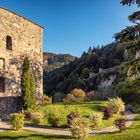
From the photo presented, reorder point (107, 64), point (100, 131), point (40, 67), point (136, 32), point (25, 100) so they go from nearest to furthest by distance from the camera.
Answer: point (136, 32), point (100, 131), point (25, 100), point (40, 67), point (107, 64)

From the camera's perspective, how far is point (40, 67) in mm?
44531

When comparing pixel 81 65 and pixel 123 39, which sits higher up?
pixel 81 65

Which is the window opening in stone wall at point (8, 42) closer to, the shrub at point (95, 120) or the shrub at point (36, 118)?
the shrub at point (36, 118)

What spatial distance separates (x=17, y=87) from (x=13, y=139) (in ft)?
56.9

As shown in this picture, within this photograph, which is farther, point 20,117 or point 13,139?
point 20,117

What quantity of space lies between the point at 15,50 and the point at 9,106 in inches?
307

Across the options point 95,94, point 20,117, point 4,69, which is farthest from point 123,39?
point 95,94

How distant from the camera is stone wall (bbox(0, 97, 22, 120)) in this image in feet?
113

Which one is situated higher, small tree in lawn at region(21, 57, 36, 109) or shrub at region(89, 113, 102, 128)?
small tree in lawn at region(21, 57, 36, 109)

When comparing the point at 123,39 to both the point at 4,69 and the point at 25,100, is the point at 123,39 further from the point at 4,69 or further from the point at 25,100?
the point at 4,69

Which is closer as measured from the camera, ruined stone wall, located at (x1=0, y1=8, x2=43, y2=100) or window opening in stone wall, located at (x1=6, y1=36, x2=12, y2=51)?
ruined stone wall, located at (x1=0, y1=8, x2=43, y2=100)

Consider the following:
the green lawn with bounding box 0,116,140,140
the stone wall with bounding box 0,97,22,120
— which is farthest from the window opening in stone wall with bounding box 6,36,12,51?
the green lawn with bounding box 0,116,140,140

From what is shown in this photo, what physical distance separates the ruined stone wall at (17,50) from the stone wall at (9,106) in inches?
143

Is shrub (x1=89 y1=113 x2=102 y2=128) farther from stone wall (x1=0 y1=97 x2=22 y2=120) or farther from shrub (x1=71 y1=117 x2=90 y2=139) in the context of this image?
stone wall (x1=0 y1=97 x2=22 y2=120)
